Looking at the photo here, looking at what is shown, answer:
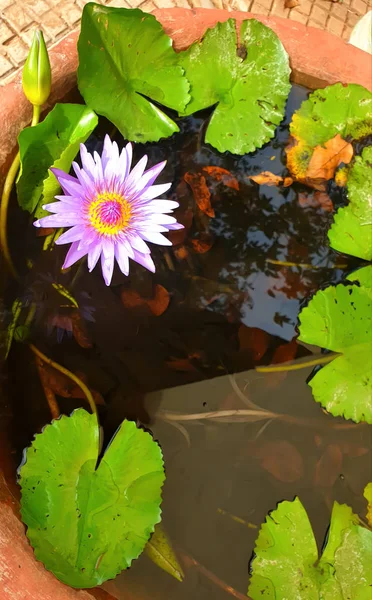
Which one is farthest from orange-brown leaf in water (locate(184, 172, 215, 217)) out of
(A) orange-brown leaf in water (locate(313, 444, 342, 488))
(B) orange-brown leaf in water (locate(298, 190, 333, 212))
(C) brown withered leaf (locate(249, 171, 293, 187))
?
(A) orange-brown leaf in water (locate(313, 444, 342, 488))

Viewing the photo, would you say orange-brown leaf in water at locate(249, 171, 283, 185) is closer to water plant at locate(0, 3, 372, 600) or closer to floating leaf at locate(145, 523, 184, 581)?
water plant at locate(0, 3, 372, 600)

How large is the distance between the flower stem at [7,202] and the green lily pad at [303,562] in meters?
0.72

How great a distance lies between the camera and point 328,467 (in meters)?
1.01

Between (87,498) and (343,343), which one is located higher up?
(87,498)

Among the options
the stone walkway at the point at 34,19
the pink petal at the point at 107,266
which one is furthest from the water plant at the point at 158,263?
the stone walkway at the point at 34,19

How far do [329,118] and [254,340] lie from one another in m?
0.50

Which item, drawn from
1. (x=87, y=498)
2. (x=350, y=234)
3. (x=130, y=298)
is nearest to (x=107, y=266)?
(x=130, y=298)

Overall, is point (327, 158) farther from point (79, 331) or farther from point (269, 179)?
point (79, 331)

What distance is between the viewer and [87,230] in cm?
81

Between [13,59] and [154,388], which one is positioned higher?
[13,59]

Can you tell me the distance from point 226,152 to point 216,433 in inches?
24.4

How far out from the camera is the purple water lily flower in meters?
0.79

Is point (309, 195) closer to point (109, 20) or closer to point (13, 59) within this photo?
point (109, 20)

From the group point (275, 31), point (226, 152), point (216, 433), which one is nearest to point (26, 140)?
point (226, 152)
